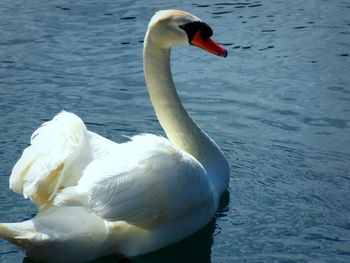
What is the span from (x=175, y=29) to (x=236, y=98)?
2.44 meters

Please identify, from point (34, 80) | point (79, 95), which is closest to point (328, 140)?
point (79, 95)

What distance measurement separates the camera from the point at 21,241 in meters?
4.56

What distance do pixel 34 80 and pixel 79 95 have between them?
0.65m

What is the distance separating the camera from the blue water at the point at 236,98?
552cm

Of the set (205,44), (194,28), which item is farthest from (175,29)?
(205,44)

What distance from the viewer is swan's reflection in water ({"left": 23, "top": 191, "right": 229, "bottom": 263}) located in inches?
197

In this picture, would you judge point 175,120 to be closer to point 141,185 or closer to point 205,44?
point 205,44

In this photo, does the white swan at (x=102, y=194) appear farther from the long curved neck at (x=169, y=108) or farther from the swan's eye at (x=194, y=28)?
the swan's eye at (x=194, y=28)

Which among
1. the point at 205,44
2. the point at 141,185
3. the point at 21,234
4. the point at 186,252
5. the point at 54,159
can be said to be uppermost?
the point at 205,44

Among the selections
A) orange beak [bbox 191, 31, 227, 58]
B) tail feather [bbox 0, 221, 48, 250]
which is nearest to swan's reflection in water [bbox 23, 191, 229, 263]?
tail feather [bbox 0, 221, 48, 250]

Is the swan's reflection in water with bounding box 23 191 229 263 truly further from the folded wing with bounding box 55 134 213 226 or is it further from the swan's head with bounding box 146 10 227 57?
the swan's head with bounding box 146 10 227 57

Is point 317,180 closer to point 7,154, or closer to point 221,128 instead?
point 221,128

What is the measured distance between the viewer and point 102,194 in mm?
4488

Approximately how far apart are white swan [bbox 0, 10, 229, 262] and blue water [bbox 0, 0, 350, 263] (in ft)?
0.66
